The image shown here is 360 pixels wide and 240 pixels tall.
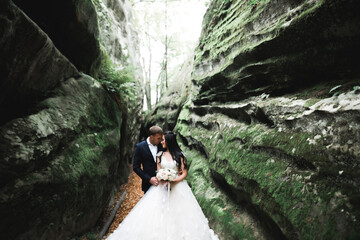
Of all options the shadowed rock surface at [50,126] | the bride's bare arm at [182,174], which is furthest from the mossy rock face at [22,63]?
the bride's bare arm at [182,174]

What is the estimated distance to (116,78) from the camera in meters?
6.69

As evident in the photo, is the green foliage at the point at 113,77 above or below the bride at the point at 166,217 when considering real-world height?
above

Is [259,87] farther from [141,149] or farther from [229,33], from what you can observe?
[141,149]

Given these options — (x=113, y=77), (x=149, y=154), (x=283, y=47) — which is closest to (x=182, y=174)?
(x=149, y=154)

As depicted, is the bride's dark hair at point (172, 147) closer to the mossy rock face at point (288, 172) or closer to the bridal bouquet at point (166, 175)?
the bridal bouquet at point (166, 175)

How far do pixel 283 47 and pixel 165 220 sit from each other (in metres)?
4.28

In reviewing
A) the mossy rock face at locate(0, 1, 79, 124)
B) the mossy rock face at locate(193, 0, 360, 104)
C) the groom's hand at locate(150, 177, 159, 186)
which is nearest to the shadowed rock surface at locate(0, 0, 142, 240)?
the mossy rock face at locate(0, 1, 79, 124)

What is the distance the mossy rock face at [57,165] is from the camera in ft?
8.39

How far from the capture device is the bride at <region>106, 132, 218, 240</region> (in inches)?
119

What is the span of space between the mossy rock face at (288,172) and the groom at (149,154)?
1662 mm

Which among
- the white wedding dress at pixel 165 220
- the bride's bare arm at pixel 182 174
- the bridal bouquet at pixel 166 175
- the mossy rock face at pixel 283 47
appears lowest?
the white wedding dress at pixel 165 220

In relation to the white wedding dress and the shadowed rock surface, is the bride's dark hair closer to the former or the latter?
the white wedding dress

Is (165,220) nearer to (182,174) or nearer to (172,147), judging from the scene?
(182,174)

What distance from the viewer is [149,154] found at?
12.6ft
